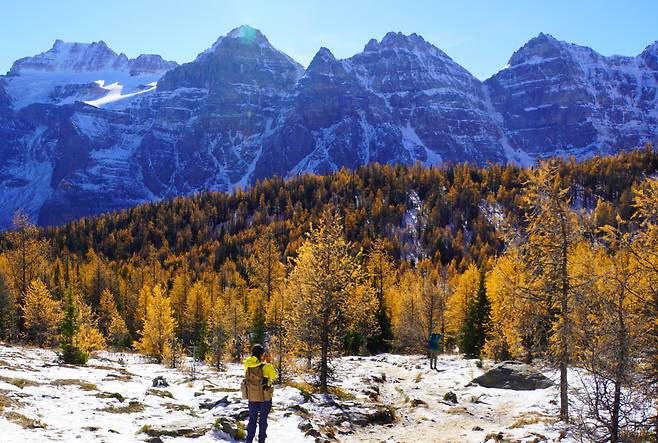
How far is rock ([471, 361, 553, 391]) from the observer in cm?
3008

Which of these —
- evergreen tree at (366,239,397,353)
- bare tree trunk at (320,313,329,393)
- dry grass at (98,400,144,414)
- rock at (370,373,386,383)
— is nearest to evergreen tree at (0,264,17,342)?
rock at (370,373,386,383)

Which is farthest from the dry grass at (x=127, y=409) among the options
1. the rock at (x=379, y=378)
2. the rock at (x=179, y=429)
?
the rock at (x=379, y=378)

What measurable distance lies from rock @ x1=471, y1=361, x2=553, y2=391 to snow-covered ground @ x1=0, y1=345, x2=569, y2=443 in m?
1.04

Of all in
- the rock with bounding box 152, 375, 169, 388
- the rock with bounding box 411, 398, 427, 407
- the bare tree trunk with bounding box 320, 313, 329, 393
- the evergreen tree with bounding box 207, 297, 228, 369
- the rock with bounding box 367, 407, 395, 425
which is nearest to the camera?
the rock with bounding box 367, 407, 395, 425

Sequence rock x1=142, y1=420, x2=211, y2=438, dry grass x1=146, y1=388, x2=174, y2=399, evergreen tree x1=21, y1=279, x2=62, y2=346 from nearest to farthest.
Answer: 1. rock x1=142, y1=420, x2=211, y2=438
2. dry grass x1=146, y1=388, x2=174, y2=399
3. evergreen tree x1=21, y1=279, x2=62, y2=346

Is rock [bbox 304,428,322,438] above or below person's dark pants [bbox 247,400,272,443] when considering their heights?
below

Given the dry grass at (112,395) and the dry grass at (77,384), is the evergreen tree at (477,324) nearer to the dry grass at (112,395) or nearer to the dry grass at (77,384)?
the dry grass at (77,384)

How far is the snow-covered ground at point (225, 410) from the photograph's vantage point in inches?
611

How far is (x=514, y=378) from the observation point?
31156mm

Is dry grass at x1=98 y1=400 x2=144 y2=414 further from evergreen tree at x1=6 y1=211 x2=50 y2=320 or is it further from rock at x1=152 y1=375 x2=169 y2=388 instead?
evergreen tree at x1=6 y1=211 x2=50 y2=320

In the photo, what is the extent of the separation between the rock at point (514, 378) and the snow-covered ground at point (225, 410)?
104cm

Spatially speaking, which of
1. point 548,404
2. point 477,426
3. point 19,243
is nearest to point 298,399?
point 477,426

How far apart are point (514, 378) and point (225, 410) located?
1974 cm

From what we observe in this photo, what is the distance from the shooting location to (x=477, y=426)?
74.3 ft
